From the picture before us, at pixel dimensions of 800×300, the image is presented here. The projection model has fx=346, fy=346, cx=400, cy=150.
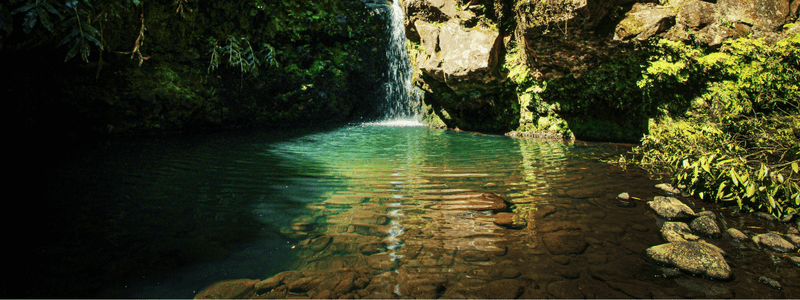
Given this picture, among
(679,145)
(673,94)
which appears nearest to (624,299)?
(679,145)

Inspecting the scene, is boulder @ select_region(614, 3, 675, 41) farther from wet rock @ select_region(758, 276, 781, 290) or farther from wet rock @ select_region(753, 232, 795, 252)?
wet rock @ select_region(758, 276, 781, 290)

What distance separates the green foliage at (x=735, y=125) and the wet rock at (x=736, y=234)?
462 mm

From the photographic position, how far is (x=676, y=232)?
2.61 metres

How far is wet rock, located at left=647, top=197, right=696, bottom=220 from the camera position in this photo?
295cm

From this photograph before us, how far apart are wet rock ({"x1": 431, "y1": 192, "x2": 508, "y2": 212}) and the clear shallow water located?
0.07 m

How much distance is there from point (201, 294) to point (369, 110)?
12629 mm

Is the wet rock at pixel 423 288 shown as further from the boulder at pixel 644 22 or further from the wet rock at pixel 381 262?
the boulder at pixel 644 22

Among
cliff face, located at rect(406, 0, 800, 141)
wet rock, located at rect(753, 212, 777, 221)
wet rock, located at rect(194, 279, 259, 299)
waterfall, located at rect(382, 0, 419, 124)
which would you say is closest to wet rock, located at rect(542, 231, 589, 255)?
wet rock, located at rect(753, 212, 777, 221)

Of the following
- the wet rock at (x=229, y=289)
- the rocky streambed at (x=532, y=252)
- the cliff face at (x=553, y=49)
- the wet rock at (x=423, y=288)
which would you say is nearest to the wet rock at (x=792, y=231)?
the rocky streambed at (x=532, y=252)

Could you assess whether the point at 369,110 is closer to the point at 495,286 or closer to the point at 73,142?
the point at 73,142

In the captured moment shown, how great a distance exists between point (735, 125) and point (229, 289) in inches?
265

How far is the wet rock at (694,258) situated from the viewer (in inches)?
81.0

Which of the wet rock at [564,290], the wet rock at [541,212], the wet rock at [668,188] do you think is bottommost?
the wet rock at [564,290]

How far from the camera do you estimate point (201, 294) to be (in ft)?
6.22
